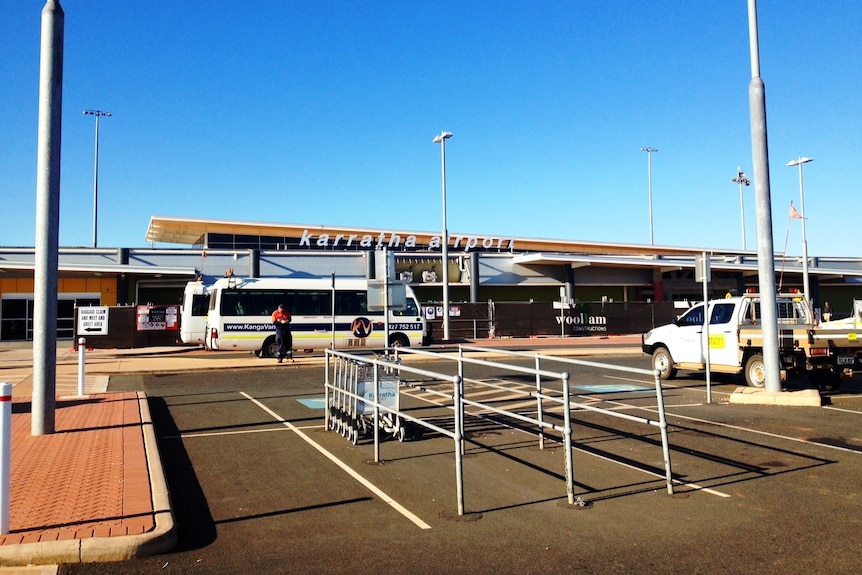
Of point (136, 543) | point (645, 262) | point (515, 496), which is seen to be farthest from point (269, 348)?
point (645, 262)

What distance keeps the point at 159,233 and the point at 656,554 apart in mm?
59277

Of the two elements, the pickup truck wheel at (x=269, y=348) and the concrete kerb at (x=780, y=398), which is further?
the pickup truck wheel at (x=269, y=348)

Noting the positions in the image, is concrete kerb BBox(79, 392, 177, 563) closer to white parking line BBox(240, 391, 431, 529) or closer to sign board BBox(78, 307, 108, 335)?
white parking line BBox(240, 391, 431, 529)

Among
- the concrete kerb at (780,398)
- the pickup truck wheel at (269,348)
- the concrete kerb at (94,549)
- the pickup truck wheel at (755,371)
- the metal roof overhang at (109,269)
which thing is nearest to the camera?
the concrete kerb at (94,549)

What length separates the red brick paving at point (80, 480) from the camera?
547 centimetres

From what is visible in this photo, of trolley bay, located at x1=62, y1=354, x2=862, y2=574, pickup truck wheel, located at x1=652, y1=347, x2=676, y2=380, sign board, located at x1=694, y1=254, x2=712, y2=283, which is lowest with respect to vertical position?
trolley bay, located at x1=62, y1=354, x2=862, y2=574

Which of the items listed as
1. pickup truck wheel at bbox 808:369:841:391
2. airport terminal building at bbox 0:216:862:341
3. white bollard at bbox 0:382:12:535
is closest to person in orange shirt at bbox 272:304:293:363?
airport terminal building at bbox 0:216:862:341

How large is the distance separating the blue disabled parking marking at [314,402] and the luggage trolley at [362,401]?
289 cm

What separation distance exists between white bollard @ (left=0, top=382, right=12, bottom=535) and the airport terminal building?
1132 inches

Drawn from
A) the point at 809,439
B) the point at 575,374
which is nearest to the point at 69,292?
the point at 575,374

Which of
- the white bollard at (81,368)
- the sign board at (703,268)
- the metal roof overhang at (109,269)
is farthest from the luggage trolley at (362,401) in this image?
the metal roof overhang at (109,269)

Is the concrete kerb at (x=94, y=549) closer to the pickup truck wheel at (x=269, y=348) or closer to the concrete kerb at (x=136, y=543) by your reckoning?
the concrete kerb at (x=136, y=543)

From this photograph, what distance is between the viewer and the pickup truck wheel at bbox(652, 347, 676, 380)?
56.3 feet

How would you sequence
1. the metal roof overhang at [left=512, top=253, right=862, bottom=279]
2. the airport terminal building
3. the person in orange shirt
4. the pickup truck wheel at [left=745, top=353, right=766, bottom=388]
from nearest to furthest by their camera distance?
the pickup truck wheel at [left=745, top=353, right=766, bottom=388] < the person in orange shirt < the airport terminal building < the metal roof overhang at [left=512, top=253, right=862, bottom=279]
